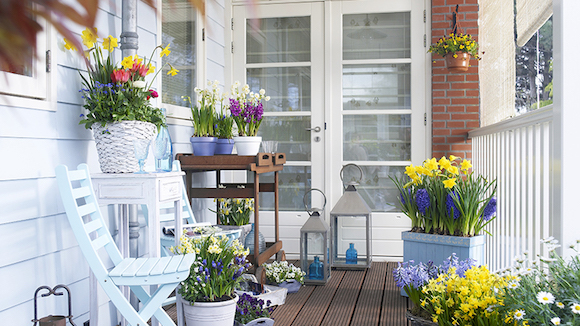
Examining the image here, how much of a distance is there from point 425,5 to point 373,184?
5.27 ft

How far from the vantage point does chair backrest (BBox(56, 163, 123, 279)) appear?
177cm

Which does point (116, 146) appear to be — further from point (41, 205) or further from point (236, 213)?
point (236, 213)

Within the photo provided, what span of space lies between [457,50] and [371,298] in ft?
6.67

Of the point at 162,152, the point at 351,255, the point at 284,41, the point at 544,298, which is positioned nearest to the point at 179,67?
the point at 162,152

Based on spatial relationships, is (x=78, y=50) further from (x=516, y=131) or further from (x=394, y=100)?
(x=394, y=100)

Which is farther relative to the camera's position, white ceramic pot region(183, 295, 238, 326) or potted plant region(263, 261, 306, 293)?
potted plant region(263, 261, 306, 293)

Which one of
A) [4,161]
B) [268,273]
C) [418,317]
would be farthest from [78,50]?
[268,273]

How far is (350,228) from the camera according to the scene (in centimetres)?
381

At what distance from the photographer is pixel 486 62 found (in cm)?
368

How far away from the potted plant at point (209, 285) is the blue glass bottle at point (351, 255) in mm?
1649

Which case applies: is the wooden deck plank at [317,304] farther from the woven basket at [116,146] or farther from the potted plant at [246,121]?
the woven basket at [116,146]

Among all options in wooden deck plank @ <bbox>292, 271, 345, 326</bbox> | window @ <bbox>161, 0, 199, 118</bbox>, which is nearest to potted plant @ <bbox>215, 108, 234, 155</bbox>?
window @ <bbox>161, 0, 199, 118</bbox>

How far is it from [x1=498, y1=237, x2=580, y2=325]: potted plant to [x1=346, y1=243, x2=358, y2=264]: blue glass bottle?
223 cm

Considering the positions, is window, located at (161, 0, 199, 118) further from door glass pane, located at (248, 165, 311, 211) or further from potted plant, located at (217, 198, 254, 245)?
door glass pane, located at (248, 165, 311, 211)
